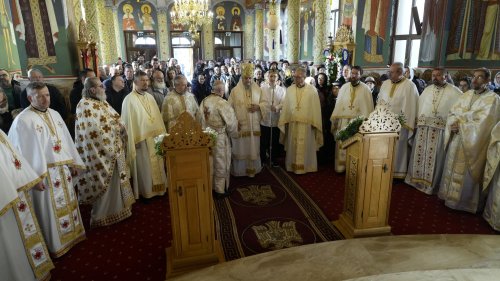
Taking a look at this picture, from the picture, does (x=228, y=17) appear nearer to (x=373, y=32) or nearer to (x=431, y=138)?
(x=373, y=32)

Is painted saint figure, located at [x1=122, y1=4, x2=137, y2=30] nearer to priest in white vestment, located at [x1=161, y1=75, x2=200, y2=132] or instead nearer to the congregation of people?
the congregation of people

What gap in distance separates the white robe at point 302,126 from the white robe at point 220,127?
1.29 meters

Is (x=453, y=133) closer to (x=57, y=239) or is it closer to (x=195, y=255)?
(x=195, y=255)

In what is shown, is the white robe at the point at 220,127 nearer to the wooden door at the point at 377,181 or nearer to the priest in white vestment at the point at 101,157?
the priest in white vestment at the point at 101,157

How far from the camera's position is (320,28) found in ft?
35.8

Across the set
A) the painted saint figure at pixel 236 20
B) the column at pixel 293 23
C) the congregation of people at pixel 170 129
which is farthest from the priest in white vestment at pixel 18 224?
the painted saint figure at pixel 236 20

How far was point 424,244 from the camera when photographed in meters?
2.01

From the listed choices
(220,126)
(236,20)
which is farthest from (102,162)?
(236,20)

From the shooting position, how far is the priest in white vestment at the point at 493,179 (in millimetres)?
3721

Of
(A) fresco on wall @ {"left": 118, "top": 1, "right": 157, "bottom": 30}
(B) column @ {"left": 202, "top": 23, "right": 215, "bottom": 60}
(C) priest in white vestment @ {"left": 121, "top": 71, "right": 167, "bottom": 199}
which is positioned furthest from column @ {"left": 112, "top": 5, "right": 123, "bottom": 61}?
(C) priest in white vestment @ {"left": 121, "top": 71, "right": 167, "bottom": 199}

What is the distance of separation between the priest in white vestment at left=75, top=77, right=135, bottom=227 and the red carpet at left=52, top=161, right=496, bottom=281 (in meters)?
0.24

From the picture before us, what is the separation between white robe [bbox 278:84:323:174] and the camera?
554 centimetres

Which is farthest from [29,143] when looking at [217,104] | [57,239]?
[217,104]

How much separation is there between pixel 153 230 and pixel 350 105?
3.56 meters
